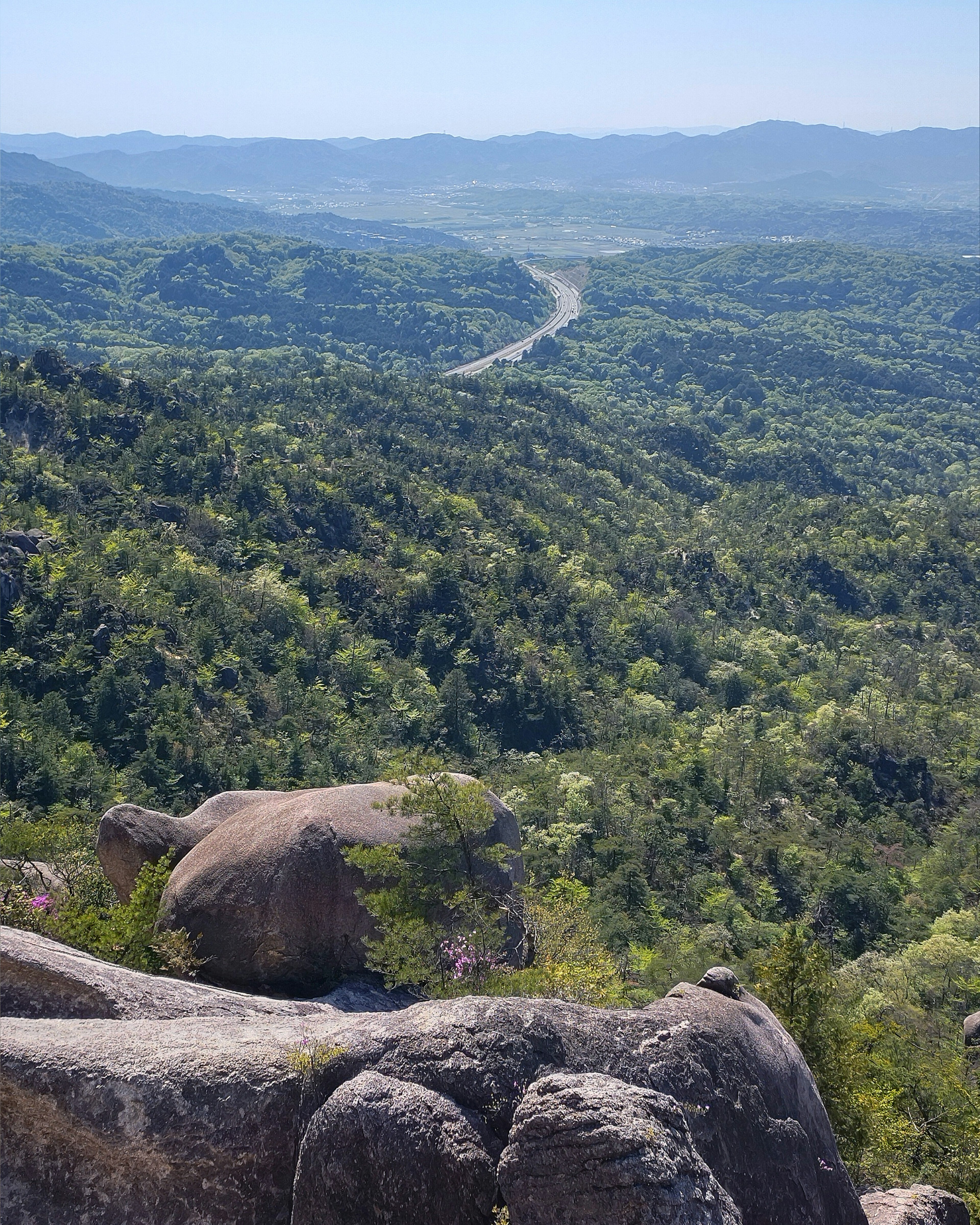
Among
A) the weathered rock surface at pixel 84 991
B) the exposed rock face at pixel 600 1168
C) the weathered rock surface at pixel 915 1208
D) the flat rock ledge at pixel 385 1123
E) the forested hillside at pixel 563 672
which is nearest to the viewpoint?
the exposed rock face at pixel 600 1168

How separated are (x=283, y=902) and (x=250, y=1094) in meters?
9.97

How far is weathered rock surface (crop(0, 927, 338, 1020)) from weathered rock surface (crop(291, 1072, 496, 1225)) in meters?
4.38

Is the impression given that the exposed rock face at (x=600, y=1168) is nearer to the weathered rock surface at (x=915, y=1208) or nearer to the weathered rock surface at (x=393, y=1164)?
the weathered rock surface at (x=393, y=1164)

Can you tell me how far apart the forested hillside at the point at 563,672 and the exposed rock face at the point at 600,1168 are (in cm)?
991

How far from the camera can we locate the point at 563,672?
90.3 meters

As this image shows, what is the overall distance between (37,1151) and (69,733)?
2130 inches

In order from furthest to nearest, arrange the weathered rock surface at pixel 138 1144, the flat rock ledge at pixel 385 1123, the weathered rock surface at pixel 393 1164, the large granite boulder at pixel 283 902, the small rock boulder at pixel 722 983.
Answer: the large granite boulder at pixel 283 902 → the small rock boulder at pixel 722 983 → the weathered rock surface at pixel 138 1144 → the weathered rock surface at pixel 393 1164 → the flat rock ledge at pixel 385 1123

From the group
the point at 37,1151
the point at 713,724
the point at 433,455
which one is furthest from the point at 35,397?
the point at 37,1151

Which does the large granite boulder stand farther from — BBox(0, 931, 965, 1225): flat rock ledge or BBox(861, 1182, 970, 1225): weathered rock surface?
BBox(861, 1182, 970, 1225): weathered rock surface

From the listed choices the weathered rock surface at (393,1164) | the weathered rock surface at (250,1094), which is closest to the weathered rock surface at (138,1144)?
the weathered rock surface at (250,1094)

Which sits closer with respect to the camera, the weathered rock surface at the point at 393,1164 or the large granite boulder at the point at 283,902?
the weathered rock surface at the point at 393,1164

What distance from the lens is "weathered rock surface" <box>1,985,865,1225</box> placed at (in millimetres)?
12711

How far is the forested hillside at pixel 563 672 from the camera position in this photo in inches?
1751

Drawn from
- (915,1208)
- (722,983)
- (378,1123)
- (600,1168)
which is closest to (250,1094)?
(378,1123)
